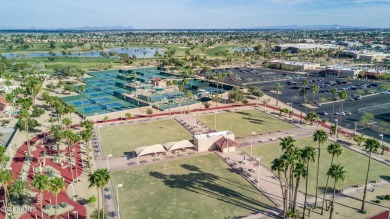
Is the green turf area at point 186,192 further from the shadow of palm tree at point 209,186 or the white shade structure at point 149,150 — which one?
the white shade structure at point 149,150

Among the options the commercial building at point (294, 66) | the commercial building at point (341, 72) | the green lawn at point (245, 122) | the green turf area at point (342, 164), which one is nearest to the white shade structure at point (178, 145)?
the green turf area at point (342, 164)

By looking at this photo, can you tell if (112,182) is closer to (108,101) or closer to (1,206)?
(1,206)

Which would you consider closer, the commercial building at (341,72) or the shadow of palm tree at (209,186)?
the shadow of palm tree at (209,186)

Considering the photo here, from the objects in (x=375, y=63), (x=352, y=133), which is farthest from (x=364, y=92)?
(x=375, y=63)

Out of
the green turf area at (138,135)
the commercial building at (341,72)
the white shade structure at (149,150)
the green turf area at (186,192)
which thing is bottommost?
the green turf area at (186,192)

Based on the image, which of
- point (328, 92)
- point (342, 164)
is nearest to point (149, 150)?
point (342, 164)

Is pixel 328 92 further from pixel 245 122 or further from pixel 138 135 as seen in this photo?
pixel 138 135
